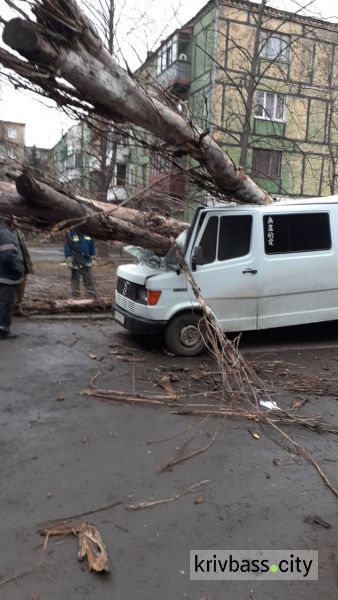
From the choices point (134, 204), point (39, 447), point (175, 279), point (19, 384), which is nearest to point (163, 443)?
point (39, 447)

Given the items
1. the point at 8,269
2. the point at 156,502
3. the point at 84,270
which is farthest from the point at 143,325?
the point at 84,270

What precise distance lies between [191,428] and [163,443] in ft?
1.36

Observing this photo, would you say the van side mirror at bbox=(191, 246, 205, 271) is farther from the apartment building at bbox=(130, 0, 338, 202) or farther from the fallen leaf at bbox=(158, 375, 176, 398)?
the apartment building at bbox=(130, 0, 338, 202)

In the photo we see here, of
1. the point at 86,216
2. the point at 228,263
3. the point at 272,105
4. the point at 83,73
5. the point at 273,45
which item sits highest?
the point at 273,45

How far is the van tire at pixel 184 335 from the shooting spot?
22.9ft

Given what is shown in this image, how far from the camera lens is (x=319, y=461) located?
13.4 feet

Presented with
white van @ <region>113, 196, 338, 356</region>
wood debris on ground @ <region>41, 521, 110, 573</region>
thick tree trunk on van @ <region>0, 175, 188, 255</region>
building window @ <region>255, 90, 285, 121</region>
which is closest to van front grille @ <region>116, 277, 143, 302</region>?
white van @ <region>113, 196, 338, 356</region>

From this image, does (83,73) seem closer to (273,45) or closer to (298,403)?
(298,403)

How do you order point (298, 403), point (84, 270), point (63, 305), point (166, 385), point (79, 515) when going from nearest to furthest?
point (79, 515) → point (298, 403) → point (166, 385) → point (63, 305) → point (84, 270)

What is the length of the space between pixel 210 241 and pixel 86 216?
193cm

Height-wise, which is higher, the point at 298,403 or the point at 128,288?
the point at 128,288

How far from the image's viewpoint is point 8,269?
7297mm

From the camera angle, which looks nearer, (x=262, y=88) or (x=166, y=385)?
(x=166, y=385)

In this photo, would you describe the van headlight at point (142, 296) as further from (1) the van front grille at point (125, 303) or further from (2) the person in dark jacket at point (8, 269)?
(2) the person in dark jacket at point (8, 269)
